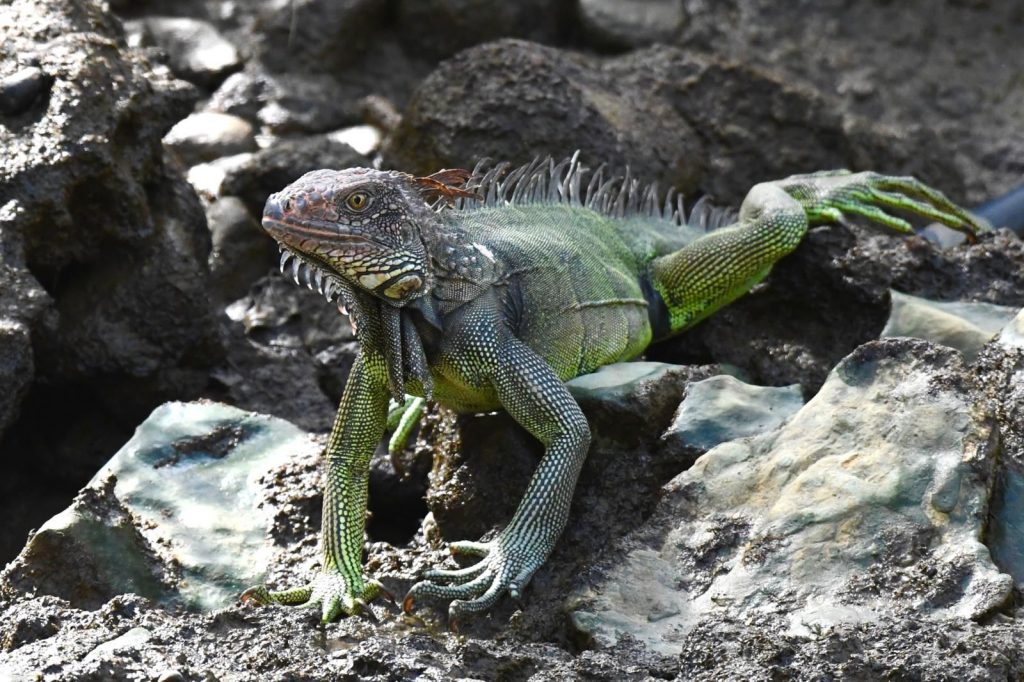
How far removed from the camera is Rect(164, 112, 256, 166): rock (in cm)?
1016

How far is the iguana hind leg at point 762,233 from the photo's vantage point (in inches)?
276

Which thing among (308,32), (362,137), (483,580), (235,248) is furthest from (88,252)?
(308,32)

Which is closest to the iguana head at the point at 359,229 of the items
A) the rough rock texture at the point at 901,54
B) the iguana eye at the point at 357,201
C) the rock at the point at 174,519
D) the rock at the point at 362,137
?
the iguana eye at the point at 357,201

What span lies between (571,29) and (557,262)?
5.40 m

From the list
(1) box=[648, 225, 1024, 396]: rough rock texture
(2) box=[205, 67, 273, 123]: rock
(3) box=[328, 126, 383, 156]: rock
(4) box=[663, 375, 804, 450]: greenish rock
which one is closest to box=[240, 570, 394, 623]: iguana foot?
(4) box=[663, 375, 804, 450]: greenish rock

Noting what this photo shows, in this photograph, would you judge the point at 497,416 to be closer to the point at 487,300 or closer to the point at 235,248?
the point at 487,300

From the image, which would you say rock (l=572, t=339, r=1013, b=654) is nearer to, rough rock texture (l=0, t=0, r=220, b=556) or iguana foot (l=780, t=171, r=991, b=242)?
iguana foot (l=780, t=171, r=991, b=242)

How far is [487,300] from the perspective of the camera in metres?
5.92

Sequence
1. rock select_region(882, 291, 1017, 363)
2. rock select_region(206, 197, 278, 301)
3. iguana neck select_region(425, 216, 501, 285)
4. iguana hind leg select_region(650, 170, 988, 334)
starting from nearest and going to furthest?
iguana neck select_region(425, 216, 501, 285), rock select_region(882, 291, 1017, 363), iguana hind leg select_region(650, 170, 988, 334), rock select_region(206, 197, 278, 301)

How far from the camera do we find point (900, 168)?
31.7 ft

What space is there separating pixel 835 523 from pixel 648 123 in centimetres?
418

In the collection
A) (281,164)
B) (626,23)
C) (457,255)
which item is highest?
(457,255)

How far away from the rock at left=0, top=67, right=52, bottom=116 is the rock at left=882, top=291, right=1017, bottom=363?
418 cm

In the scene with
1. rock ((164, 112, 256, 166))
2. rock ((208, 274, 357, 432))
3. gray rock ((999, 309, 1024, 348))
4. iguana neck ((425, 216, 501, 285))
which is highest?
gray rock ((999, 309, 1024, 348))
